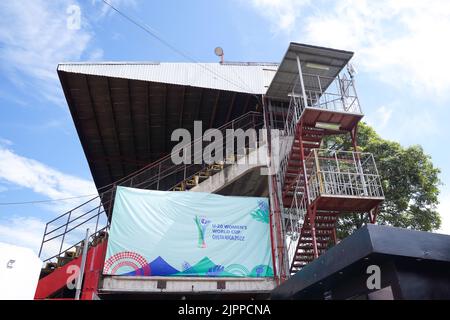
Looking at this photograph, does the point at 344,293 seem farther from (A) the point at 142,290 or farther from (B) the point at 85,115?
(B) the point at 85,115

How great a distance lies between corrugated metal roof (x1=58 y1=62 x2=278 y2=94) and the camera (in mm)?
13398

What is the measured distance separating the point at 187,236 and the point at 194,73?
22.6ft

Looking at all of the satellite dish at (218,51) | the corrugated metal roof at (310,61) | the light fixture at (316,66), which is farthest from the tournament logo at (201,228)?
the satellite dish at (218,51)

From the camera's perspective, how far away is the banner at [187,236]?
1066 centimetres

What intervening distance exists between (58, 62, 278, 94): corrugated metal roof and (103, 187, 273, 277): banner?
4810 mm

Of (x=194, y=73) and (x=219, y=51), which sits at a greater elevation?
(x=219, y=51)

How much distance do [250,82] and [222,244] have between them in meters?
7.24

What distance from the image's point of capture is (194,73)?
47.9ft

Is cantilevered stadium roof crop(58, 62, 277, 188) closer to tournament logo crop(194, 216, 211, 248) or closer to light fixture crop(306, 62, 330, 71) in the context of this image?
light fixture crop(306, 62, 330, 71)

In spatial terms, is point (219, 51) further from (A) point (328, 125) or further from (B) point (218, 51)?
(A) point (328, 125)

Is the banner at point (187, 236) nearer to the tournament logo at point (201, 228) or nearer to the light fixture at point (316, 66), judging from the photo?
the tournament logo at point (201, 228)

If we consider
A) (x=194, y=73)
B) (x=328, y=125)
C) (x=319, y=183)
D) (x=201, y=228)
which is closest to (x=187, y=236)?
(x=201, y=228)

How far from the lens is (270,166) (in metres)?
13.2
